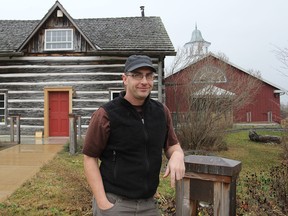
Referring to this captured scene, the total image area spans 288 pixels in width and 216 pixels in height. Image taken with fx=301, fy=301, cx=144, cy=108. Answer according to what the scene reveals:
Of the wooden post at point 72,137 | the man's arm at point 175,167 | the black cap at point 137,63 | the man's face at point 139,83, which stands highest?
the black cap at point 137,63

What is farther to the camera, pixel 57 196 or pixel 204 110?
pixel 204 110

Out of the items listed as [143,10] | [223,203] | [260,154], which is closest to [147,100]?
[223,203]

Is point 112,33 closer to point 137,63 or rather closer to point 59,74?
point 59,74

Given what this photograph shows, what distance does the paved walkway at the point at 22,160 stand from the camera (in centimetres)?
610

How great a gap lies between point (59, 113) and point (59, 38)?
3423mm

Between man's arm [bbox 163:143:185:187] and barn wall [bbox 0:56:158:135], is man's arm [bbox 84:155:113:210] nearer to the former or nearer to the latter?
man's arm [bbox 163:143:185:187]

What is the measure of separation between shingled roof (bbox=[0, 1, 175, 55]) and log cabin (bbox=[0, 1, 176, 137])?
0.09m

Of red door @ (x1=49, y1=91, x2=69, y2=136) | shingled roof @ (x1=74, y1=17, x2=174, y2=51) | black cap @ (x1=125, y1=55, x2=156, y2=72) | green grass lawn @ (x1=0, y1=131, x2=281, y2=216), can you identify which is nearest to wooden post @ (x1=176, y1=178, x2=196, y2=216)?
black cap @ (x1=125, y1=55, x2=156, y2=72)

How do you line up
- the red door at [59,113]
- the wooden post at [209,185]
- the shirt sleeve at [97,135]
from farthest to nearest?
the red door at [59,113], the wooden post at [209,185], the shirt sleeve at [97,135]

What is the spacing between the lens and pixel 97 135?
86.0 inches

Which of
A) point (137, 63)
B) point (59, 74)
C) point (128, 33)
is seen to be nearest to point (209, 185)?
point (137, 63)

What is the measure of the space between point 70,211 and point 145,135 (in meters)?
2.92

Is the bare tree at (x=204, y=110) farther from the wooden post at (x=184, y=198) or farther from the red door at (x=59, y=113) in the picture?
the wooden post at (x=184, y=198)

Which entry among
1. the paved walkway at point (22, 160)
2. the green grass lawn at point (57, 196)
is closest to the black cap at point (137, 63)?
the green grass lawn at point (57, 196)
